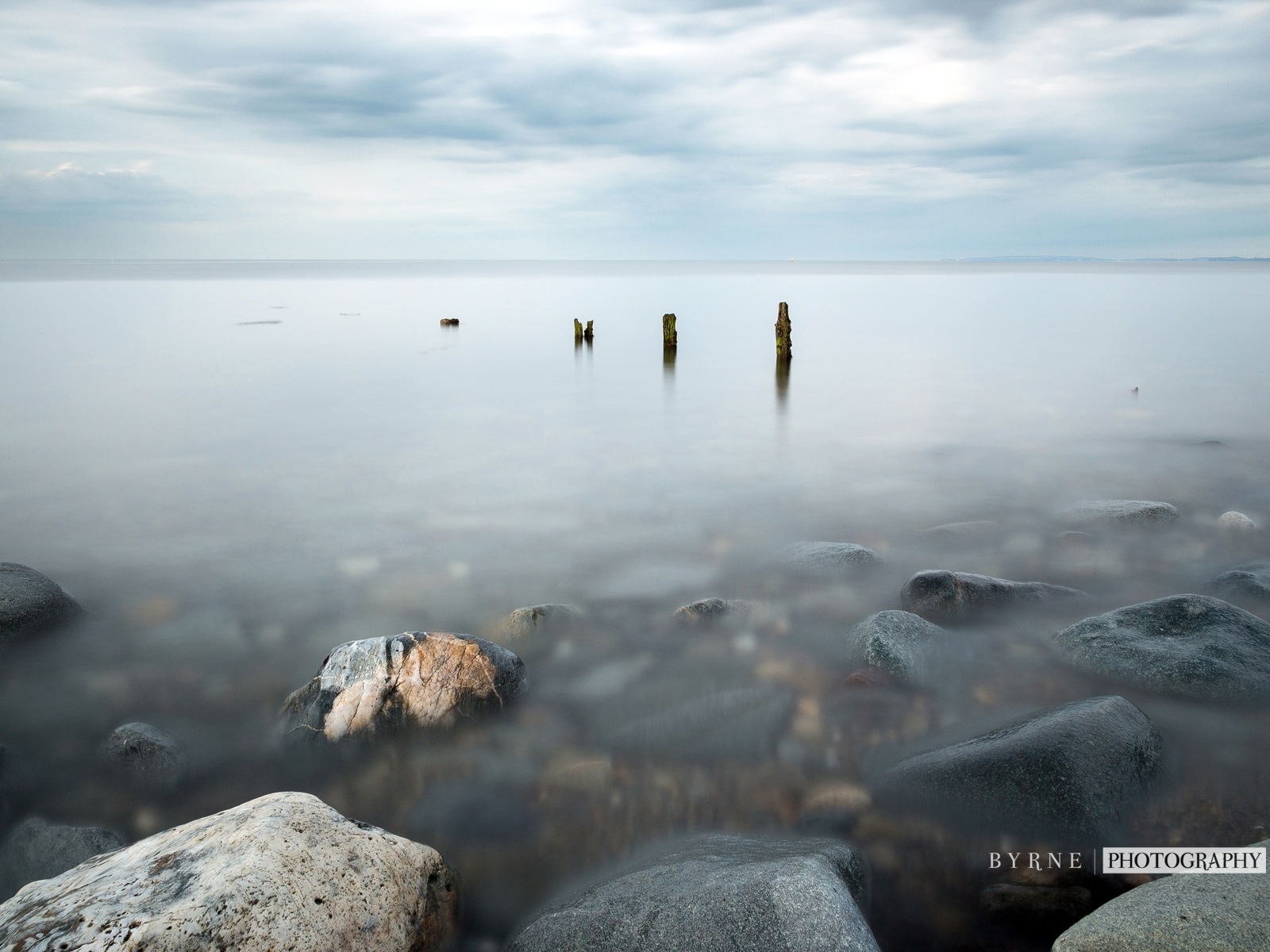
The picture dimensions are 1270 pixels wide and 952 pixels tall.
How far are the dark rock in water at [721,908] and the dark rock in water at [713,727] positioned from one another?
101cm

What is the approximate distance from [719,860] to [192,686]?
378cm

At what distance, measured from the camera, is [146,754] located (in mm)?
4539

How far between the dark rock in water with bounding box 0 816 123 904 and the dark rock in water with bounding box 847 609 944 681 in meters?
4.45

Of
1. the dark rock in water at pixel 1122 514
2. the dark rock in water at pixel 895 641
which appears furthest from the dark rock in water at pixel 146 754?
the dark rock in water at pixel 1122 514

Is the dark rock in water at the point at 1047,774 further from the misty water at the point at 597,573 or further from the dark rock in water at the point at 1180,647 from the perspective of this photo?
the dark rock in water at the point at 1180,647

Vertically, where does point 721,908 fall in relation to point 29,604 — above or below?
below

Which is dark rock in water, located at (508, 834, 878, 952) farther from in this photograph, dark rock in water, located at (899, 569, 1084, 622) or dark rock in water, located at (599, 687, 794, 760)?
dark rock in water, located at (899, 569, 1084, 622)

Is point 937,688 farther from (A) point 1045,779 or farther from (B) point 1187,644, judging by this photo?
(B) point 1187,644

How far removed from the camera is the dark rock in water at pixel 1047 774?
12.7 ft

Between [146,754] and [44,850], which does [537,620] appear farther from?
[44,850]

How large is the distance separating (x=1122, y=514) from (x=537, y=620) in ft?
19.9

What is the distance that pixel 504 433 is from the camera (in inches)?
535

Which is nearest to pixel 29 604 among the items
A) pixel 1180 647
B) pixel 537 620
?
pixel 537 620

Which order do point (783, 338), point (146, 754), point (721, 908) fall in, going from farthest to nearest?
point (783, 338) → point (146, 754) → point (721, 908)
